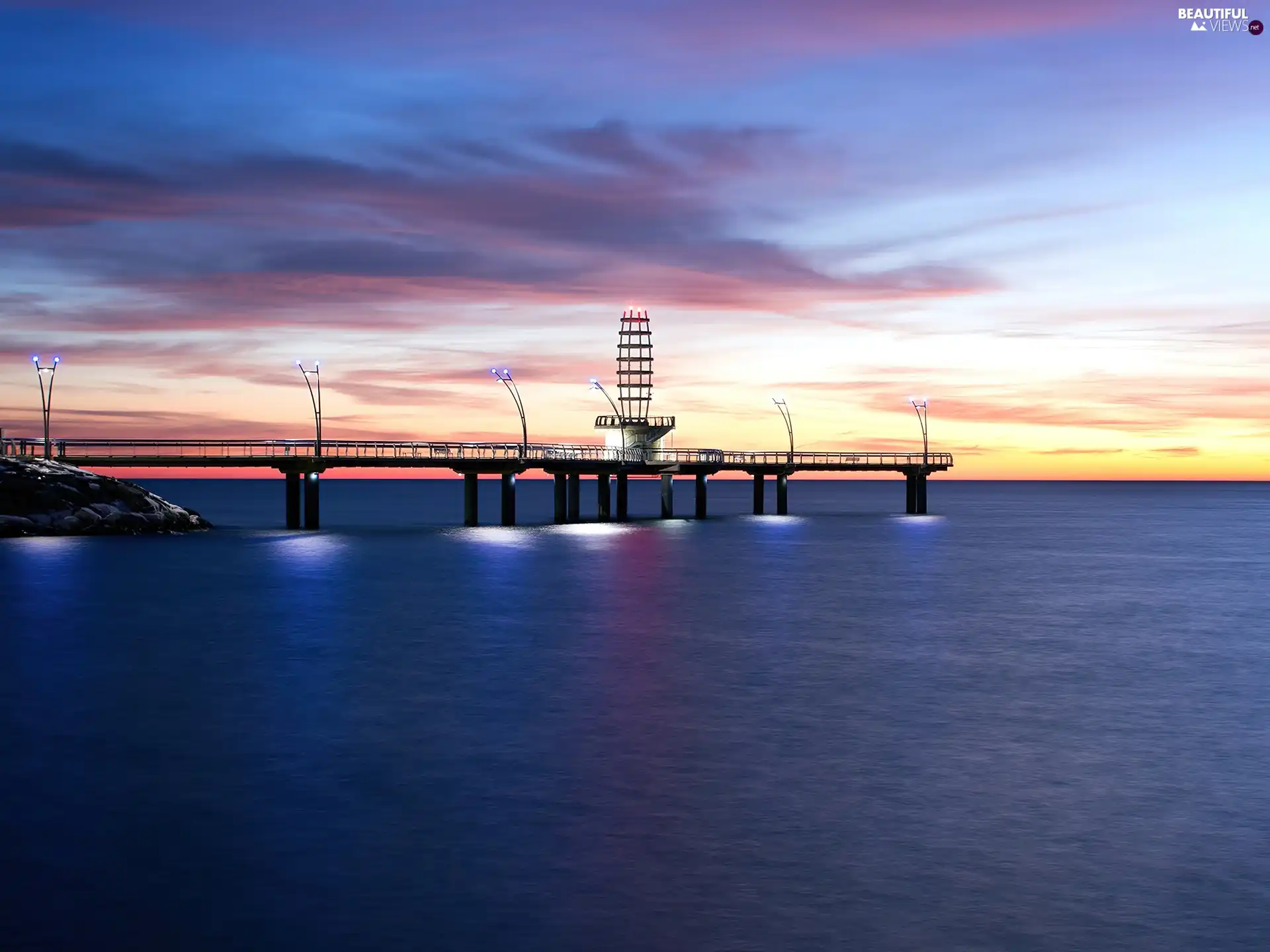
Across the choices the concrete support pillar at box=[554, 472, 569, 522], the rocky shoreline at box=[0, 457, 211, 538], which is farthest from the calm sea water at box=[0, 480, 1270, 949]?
the concrete support pillar at box=[554, 472, 569, 522]

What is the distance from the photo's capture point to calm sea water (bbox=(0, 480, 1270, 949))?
1394 centimetres

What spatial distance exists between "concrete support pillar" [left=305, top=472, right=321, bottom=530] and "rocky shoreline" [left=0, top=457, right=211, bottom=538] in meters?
10.2

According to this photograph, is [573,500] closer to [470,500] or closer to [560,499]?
[560,499]

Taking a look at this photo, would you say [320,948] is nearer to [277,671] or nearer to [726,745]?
[726,745]

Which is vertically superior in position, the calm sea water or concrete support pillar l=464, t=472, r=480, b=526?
concrete support pillar l=464, t=472, r=480, b=526

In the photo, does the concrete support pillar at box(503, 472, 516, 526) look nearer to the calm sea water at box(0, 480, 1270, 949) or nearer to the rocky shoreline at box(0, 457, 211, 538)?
the rocky shoreline at box(0, 457, 211, 538)

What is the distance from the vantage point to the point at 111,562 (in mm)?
65375

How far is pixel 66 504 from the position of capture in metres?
84.7

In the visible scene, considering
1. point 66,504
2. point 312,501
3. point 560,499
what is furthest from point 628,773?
point 560,499

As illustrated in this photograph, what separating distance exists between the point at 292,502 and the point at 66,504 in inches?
675

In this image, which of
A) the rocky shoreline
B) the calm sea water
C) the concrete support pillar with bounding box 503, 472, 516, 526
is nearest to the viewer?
the calm sea water

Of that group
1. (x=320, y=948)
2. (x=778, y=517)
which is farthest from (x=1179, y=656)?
(x=778, y=517)

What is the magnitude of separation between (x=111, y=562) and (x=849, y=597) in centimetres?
3746

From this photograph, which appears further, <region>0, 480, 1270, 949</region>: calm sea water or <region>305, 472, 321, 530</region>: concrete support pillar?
<region>305, 472, 321, 530</region>: concrete support pillar
